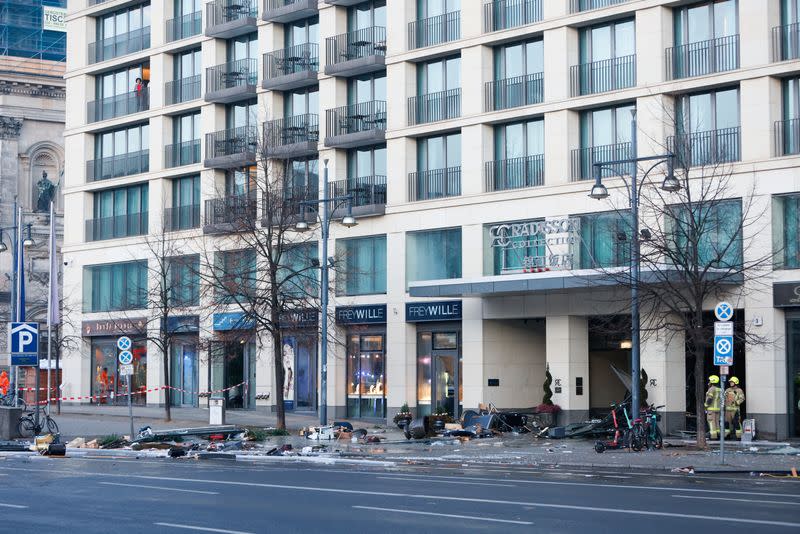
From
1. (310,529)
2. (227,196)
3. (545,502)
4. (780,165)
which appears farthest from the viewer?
(227,196)

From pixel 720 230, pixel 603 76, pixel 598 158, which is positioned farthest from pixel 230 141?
pixel 720 230

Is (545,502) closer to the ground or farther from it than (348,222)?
closer to the ground

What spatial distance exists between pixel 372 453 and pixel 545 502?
14579 mm

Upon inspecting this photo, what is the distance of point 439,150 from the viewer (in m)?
48.9

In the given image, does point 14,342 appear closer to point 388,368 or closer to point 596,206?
point 388,368

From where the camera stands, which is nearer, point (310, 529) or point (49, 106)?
point (310, 529)

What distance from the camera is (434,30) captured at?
1919 inches

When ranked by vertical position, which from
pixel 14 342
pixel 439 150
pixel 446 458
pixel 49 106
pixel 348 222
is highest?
pixel 49 106

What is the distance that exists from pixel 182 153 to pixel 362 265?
12243 mm

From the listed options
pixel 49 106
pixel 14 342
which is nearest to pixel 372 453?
pixel 14 342

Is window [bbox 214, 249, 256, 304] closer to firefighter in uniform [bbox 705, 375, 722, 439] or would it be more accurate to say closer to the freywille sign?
the freywille sign

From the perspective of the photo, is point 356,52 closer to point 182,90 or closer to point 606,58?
point 182,90

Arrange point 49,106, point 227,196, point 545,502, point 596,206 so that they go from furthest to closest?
point 49,106
point 227,196
point 596,206
point 545,502

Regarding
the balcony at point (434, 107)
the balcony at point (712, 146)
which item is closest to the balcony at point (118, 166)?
the balcony at point (434, 107)
